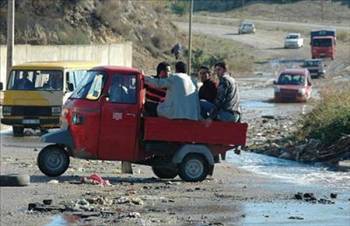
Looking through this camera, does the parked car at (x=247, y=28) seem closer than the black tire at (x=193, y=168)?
No

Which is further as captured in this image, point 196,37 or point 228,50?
point 196,37

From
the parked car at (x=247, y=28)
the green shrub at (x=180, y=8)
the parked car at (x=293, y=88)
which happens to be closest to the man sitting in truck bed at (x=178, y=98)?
the parked car at (x=293, y=88)

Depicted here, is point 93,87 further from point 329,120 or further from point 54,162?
point 329,120

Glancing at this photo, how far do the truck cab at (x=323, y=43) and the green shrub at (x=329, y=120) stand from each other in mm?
53465

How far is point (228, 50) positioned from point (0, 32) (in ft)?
130

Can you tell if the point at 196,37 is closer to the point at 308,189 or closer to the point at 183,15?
the point at 183,15

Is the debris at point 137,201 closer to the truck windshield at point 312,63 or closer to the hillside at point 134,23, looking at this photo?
the hillside at point 134,23

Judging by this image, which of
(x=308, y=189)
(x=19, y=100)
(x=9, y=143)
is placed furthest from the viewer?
(x=19, y=100)

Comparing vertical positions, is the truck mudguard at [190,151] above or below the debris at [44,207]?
above

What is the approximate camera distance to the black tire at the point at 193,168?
20.6 m

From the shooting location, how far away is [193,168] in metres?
20.7

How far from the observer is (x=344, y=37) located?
275ft

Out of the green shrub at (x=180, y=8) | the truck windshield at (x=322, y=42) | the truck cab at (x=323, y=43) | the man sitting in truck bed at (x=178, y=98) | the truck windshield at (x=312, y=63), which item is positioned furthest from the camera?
the green shrub at (x=180, y=8)

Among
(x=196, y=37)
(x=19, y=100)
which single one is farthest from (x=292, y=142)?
(x=196, y=37)
